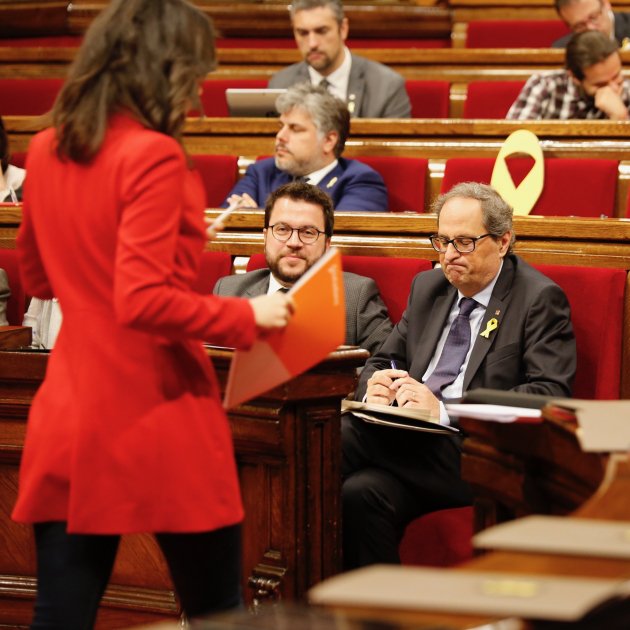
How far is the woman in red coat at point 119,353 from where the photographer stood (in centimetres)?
71

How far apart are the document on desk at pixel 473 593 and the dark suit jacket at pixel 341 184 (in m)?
1.30

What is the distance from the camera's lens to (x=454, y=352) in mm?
1378

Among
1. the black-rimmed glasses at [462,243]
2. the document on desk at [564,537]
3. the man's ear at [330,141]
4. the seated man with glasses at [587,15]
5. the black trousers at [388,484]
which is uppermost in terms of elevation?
the seated man with glasses at [587,15]

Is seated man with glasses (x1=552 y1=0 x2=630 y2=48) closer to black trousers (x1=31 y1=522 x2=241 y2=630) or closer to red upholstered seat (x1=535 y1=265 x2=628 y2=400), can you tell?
red upholstered seat (x1=535 y1=265 x2=628 y2=400)

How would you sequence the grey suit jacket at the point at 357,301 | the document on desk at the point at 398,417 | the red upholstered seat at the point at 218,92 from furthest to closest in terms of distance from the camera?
the red upholstered seat at the point at 218,92 → the grey suit jacket at the point at 357,301 → the document on desk at the point at 398,417

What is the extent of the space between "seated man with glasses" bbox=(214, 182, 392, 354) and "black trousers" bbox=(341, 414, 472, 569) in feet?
0.62

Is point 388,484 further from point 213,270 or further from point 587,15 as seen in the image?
point 587,15

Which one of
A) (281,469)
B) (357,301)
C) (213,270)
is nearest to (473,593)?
(281,469)

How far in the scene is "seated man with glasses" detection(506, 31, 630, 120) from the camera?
2119 millimetres

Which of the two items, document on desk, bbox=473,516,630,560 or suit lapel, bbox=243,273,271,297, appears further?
suit lapel, bbox=243,273,271,297

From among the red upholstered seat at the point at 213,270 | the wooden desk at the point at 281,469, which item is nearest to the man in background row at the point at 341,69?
the red upholstered seat at the point at 213,270

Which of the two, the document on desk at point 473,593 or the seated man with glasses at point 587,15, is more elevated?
the seated man with glasses at point 587,15

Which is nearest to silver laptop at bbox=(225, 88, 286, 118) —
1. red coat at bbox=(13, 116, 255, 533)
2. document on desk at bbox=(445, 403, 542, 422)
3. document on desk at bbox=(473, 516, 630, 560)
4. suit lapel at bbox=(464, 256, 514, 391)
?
suit lapel at bbox=(464, 256, 514, 391)

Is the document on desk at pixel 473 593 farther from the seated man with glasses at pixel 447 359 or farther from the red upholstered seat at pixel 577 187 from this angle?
the red upholstered seat at pixel 577 187
